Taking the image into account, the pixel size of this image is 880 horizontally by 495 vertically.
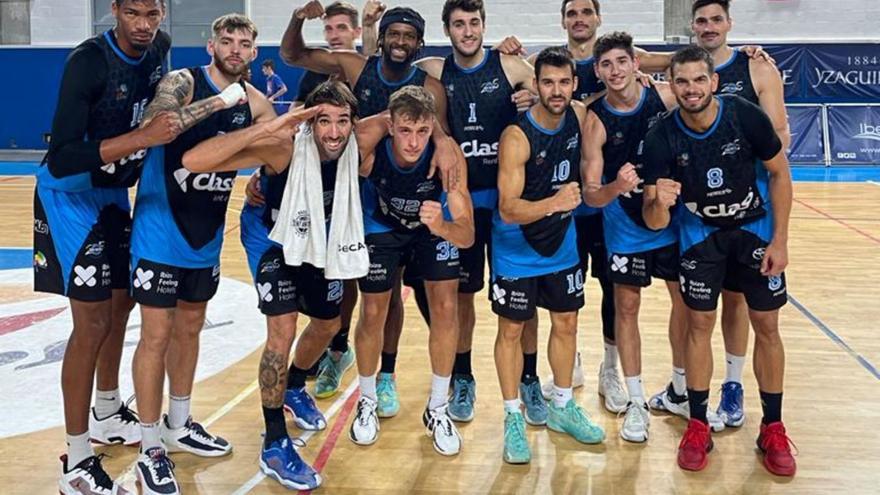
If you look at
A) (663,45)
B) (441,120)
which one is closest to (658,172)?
(441,120)

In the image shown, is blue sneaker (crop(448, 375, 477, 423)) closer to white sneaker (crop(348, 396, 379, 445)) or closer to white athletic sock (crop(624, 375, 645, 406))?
white sneaker (crop(348, 396, 379, 445))

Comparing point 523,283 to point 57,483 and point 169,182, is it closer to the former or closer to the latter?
point 169,182

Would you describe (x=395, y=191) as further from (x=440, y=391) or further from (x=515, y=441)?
(x=515, y=441)

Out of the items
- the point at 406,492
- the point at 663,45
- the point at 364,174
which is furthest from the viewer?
the point at 663,45

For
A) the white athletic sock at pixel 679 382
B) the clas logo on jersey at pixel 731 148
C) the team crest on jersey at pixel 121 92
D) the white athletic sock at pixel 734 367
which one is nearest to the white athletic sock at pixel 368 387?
the white athletic sock at pixel 679 382

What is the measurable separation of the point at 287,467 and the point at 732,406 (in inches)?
92.1

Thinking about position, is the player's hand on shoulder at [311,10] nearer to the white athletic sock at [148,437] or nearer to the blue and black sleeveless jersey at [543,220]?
Answer: the blue and black sleeveless jersey at [543,220]

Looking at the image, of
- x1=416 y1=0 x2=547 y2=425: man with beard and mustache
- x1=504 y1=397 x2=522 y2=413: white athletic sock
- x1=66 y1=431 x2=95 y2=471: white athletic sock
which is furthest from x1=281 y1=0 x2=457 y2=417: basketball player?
x1=66 y1=431 x2=95 y2=471: white athletic sock

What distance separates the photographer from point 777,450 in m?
3.76

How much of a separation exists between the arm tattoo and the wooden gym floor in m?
0.35

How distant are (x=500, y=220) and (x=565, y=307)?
54 cm

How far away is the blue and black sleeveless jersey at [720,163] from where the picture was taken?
12.1ft

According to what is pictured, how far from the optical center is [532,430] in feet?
14.1

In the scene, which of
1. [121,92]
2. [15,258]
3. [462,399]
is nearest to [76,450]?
[121,92]
